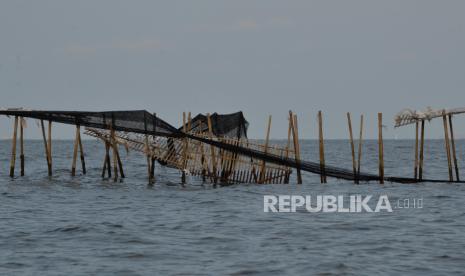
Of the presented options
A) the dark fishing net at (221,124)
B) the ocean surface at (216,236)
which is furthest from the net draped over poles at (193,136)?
the ocean surface at (216,236)

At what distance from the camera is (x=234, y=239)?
18.9 meters

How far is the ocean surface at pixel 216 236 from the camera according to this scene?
51.9ft

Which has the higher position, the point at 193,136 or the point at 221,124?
the point at 221,124

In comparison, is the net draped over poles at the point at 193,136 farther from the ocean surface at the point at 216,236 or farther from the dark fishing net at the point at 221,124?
the ocean surface at the point at 216,236

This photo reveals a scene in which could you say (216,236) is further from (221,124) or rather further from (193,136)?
(221,124)

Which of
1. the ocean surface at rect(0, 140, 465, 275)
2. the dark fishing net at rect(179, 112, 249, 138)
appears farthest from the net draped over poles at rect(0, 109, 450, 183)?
the ocean surface at rect(0, 140, 465, 275)

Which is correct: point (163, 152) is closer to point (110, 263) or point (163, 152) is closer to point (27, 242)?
point (27, 242)

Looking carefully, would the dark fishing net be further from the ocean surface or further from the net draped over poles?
the ocean surface

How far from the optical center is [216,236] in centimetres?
1928

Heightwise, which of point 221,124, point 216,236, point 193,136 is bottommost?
point 216,236

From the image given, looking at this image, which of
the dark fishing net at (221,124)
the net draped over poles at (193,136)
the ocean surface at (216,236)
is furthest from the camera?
the dark fishing net at (221,124)

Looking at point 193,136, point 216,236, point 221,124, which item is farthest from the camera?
point 221,124

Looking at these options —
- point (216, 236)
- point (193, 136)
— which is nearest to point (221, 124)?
point (193, 136)

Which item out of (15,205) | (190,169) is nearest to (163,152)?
(190,169)
